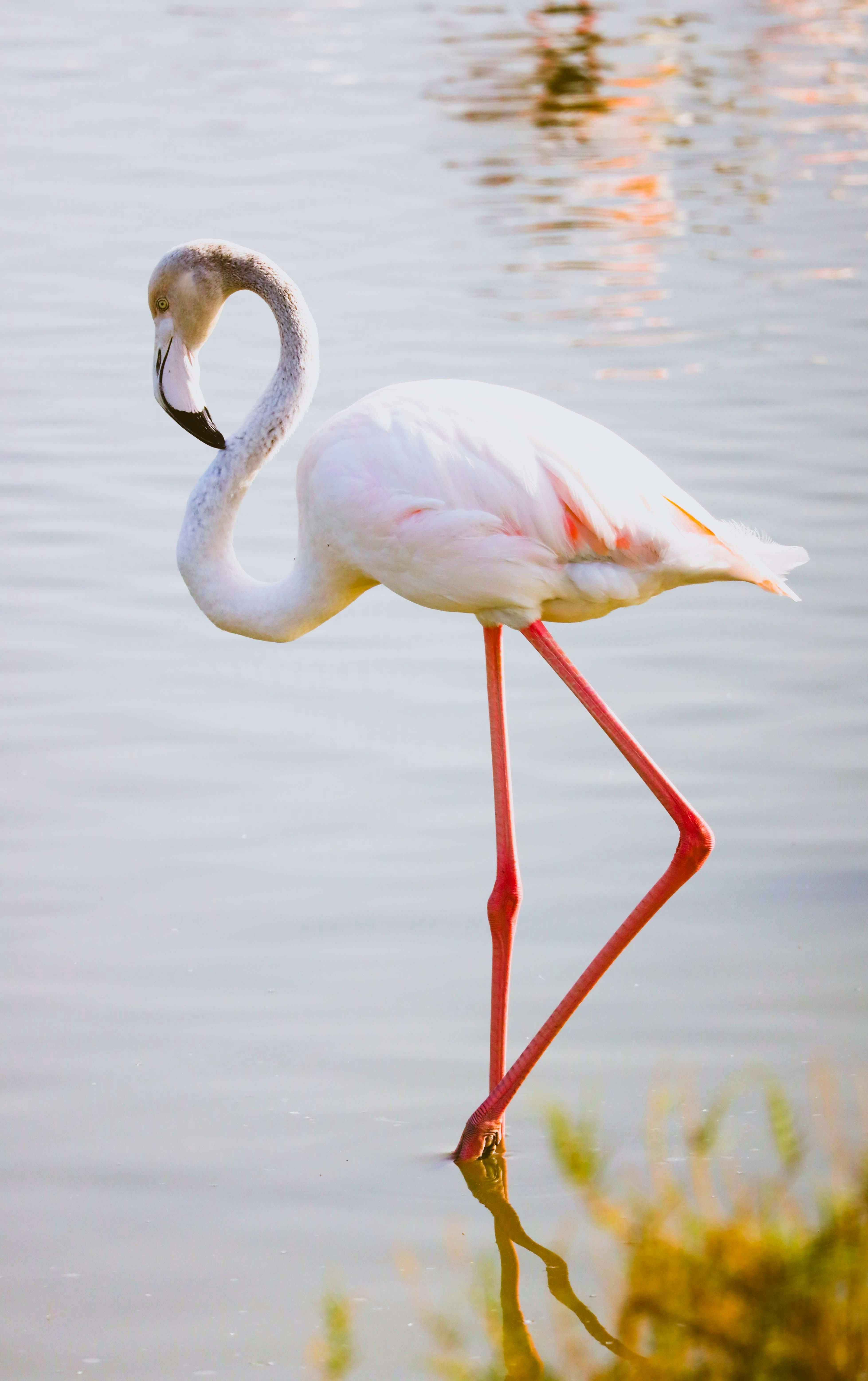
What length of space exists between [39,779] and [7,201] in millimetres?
8528

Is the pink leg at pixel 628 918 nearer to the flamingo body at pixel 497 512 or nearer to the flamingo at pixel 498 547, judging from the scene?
the flamingo at pixel 498 547

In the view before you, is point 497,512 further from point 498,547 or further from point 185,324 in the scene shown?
point 185,324

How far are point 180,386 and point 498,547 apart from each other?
1.15 meters

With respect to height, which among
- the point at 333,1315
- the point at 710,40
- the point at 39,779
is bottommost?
the point at 710,40

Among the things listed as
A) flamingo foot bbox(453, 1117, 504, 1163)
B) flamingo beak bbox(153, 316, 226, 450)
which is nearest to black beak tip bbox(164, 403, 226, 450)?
flamingo beak bbox(153, 316, 226, 450)

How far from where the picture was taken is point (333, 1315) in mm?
2486

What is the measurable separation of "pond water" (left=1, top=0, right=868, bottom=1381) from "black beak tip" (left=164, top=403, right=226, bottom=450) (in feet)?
4.04

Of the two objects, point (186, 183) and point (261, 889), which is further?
point (186, 183)

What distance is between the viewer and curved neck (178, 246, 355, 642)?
14.9 feet

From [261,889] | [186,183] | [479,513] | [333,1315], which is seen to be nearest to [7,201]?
[186,183]

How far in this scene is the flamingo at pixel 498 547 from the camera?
4148 millimetres

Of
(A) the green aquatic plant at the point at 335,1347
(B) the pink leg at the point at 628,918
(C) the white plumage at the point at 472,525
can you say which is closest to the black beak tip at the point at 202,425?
(C) the white plumage at the point at 472,525

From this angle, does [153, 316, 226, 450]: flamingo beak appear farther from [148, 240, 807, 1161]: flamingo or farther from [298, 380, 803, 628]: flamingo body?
[298, 380, 803, 628]: flamingo body

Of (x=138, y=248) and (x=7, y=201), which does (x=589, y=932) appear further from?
(x=7, y=201)
